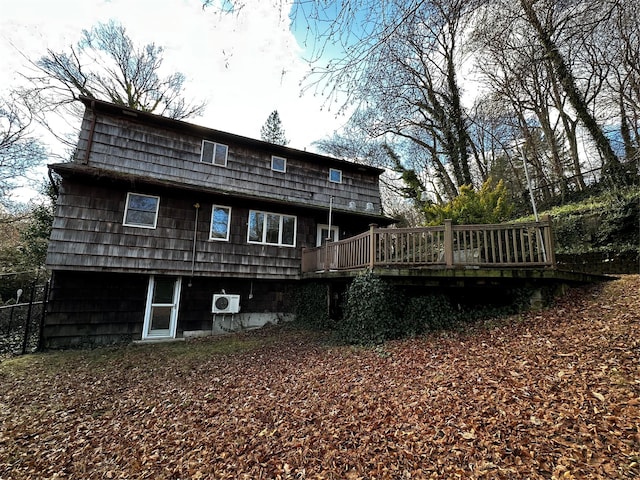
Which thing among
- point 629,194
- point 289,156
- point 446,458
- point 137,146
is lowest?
point 446,458

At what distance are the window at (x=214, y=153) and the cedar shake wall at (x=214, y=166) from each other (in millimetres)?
147

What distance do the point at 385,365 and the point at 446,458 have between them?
2471 mm

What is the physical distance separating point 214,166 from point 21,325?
960cm

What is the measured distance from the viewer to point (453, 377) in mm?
4297

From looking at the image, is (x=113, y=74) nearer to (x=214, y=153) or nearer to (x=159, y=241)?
(x=214, y=153)

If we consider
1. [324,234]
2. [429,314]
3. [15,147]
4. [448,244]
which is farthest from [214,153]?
[15,147]

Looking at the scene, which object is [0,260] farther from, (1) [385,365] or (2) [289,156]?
(1) [385,365]

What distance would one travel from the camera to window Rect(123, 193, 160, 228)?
8609 mm

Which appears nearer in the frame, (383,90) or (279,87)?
(279,87)

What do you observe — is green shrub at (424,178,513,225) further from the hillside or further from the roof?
the roof

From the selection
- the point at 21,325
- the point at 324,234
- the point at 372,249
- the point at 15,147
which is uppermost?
the point at 15,147

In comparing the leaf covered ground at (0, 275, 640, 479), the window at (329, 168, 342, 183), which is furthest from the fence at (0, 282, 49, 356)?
the window at (329, 168, 342, 183)

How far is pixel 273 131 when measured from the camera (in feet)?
91.8

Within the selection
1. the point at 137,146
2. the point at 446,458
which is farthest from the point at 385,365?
the point at 137,146
